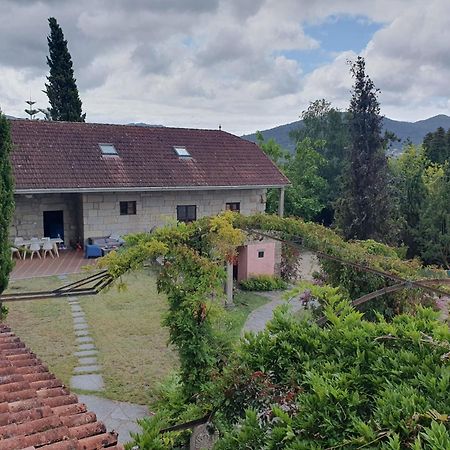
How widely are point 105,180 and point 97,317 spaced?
680 cm

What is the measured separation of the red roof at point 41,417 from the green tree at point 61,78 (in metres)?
25.5

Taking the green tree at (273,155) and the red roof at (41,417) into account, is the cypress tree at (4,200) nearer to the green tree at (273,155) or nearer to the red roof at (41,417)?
the red roof at (41,417)

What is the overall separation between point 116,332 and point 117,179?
7993mm

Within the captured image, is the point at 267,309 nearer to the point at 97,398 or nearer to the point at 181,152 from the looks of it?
the point at 97,398

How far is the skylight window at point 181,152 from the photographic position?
21.0 meters

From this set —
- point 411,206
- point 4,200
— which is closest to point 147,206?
point 4,200

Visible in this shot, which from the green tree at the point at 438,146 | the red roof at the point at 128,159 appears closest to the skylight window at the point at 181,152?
the red roof at the point at 128,159

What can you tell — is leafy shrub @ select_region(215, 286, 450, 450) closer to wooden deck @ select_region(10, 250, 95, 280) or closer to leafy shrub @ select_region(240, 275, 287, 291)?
wooden deck @ select_region(10, 250, 95, 280)

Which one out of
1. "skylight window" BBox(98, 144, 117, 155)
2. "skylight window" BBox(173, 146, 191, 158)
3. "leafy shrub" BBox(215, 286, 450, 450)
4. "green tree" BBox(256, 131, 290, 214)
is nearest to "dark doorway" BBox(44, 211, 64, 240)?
"skylight window" BBox(98, 144, 117, 155)

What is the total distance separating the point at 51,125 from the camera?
19609 millimetres

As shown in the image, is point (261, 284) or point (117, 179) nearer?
point (261, 284)

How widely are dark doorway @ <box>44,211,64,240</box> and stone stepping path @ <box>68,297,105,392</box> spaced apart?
6945mm

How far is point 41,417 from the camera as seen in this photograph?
3799 millimetres

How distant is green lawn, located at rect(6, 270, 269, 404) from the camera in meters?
9.63
